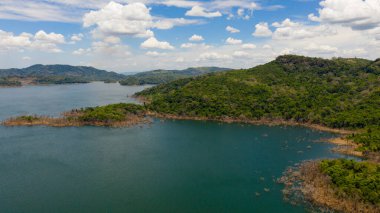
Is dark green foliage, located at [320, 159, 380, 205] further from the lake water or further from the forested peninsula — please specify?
the lake water

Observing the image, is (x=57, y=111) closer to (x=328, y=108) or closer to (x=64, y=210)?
(x=64, y=210)

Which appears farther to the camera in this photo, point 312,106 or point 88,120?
point 312,106

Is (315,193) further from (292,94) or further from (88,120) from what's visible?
(292,94)

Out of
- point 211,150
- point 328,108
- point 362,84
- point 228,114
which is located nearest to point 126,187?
point 211,150

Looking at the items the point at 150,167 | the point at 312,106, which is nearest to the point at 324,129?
the point at 312,106

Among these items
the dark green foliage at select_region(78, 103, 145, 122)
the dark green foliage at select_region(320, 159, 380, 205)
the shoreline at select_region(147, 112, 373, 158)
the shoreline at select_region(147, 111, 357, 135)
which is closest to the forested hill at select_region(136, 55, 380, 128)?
the shoreline at select_region(147, 111, 357, 135)
